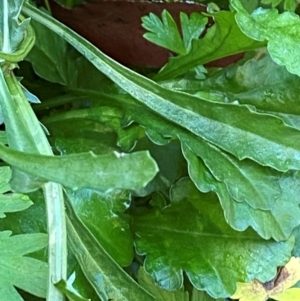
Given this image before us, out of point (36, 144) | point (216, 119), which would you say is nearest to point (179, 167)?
point (216, 119)

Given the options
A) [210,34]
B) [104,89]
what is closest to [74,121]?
[104,89]

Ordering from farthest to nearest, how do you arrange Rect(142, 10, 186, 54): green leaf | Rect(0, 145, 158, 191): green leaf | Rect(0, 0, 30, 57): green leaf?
Rect(142, 10, 186, 54): green leaf → Rect(0, 0, 30, 57): green leaf → Rect(0, 145, 158, 191): green leaf

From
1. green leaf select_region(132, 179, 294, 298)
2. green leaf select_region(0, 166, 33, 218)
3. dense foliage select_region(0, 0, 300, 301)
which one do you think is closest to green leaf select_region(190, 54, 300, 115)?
dense foliage select_region(0, 0, 300, 301)

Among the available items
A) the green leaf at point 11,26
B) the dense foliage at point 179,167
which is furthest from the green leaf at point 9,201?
the green leaf at point 11,26

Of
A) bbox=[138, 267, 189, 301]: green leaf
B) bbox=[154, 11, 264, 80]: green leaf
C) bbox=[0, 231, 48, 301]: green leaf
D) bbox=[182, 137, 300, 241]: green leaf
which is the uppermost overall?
bbox=[154, 11, 264, 80]: green leaf

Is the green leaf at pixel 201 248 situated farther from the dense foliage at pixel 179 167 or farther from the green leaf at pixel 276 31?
the green leaf at pixel 276 31

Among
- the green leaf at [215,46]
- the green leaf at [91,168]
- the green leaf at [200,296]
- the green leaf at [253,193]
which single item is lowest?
the green leaf at [200,296]

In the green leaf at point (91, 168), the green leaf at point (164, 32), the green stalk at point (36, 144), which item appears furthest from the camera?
the green leaf at point (164, 32)

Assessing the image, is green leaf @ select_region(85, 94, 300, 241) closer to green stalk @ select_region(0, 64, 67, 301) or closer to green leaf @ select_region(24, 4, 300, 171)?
green leaf @ select_region(24, 4, 300, 171)
